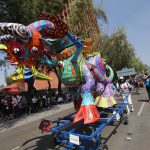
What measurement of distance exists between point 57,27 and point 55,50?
81cm

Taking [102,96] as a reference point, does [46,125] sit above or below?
below

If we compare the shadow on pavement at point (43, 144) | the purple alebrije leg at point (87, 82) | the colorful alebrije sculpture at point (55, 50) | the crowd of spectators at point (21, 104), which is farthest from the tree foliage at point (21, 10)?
the purple alebrije leg at point (87, 82)

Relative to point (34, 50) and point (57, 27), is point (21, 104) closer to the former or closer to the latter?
point (34, 50)

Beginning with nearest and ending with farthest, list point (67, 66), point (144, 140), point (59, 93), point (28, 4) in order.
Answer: point (67, 66)
point (144, 140)
point (28, 4)
point (59, 93)

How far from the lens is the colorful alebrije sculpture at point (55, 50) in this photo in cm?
532

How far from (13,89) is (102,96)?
11.9m

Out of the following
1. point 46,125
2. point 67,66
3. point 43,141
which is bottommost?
point 43,141

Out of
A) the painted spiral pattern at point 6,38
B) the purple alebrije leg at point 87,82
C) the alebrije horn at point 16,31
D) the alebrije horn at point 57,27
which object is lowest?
the purple alebrije leg at point 87,82

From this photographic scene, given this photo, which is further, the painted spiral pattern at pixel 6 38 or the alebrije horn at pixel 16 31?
the painted spiral pattern at pixel 6 38

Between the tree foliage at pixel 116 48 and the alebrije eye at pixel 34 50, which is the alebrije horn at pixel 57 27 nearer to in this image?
the alebrije eye at pixel 34 50

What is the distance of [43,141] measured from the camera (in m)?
8.13

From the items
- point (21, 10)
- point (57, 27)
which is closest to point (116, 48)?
point (21, 10)

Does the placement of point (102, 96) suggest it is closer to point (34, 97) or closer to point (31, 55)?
point (31, 55)

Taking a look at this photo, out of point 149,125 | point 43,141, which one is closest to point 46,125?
point 43,141
